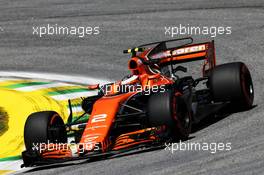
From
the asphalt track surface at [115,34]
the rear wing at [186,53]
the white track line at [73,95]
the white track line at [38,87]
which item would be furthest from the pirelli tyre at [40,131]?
the white track line at [38,87]

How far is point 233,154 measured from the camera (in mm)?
11984

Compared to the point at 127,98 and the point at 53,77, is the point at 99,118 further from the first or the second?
the point at 53,77

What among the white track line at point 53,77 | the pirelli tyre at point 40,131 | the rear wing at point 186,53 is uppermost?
the rear wing at point 186,53

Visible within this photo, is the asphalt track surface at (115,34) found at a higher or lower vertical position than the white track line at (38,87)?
higher

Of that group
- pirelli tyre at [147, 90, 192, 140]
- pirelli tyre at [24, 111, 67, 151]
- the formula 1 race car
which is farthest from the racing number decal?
pirelli tyre at [147, 90, 192, 140]

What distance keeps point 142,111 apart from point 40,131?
5.18 feet

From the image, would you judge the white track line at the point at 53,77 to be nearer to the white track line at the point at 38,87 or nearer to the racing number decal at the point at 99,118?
the white track line at the point at 38,87

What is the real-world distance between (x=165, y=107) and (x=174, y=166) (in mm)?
1362

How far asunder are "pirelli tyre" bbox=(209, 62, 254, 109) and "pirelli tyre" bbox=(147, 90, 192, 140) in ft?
4.51

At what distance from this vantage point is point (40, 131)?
13.7 m

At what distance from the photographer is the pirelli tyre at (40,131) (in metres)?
13.6

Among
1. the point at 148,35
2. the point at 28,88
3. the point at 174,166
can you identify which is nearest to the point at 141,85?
the point at 174,166

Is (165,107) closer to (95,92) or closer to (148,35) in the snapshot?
(95,92)

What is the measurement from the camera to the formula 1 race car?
1318 centimetres
